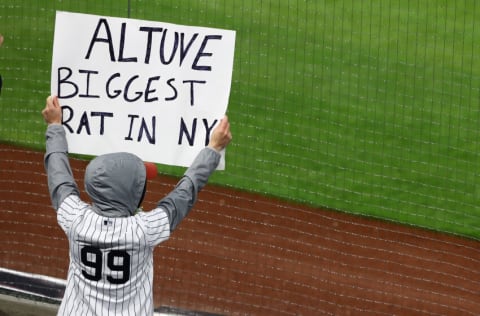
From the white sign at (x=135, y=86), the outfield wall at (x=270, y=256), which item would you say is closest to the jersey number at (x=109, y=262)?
the white sign at (x=135, y=86)

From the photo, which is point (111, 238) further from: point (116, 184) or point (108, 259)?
point (116, 184)

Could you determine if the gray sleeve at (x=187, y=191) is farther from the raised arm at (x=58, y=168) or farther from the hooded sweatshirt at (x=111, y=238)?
the raised arm at (x=58, y=168)

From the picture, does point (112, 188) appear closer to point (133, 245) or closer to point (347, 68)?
point (133, 245)

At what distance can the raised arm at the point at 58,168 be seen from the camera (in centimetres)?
446

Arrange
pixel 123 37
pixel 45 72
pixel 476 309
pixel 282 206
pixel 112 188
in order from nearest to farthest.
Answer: pixel 112 188 < pixel 123 37 < pixel 476 309 < pixel 282 206 < pixel 45 72

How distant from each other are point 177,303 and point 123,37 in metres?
3.13

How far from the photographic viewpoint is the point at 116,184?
424 cm

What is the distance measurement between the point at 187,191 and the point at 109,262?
1.50ft

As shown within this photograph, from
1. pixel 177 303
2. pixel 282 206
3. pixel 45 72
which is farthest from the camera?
pixel 45 72

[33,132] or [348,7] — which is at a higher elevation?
[348,7]

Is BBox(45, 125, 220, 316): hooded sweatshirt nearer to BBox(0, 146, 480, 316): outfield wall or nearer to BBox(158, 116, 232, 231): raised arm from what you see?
BBox(158, 116, 232, 231): raised arm

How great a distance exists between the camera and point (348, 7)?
37.6 ft

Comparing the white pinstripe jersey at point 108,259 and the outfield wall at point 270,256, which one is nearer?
the white pinstripe jersey at point 108,259

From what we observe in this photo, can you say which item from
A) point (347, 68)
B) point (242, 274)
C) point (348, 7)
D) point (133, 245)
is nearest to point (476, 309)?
point (242, 274)
